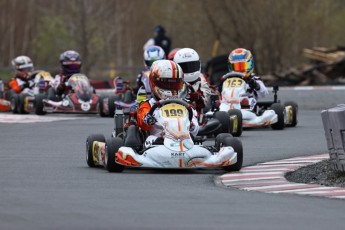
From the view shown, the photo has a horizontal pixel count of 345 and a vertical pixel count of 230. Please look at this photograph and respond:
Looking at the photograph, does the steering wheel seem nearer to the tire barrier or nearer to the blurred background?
the tire barrier

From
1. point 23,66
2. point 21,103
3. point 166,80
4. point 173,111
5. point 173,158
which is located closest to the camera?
point 173,158

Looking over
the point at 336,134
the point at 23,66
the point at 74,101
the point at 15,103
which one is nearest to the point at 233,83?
the point at 74,101

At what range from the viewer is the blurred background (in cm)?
4156

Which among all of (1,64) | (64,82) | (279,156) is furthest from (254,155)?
(1,64)

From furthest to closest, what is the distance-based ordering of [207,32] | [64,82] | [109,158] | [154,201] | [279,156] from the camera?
[207,32], [64,82], [279,156], [109,158], [154,201]

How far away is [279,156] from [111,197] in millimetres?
5257

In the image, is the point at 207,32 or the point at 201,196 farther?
the point at 207,32

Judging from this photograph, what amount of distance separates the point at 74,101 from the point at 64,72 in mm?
1279

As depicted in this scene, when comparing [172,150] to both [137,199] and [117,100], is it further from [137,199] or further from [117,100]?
[117,100]

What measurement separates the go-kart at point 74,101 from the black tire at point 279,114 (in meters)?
5.56

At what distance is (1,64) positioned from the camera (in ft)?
247

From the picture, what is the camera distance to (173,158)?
1330cm

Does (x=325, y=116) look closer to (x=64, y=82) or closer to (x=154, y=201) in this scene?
(x=154, y=201)

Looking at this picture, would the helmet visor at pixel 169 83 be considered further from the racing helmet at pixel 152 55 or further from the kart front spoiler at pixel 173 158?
the racing helmet at pixel 152 55
